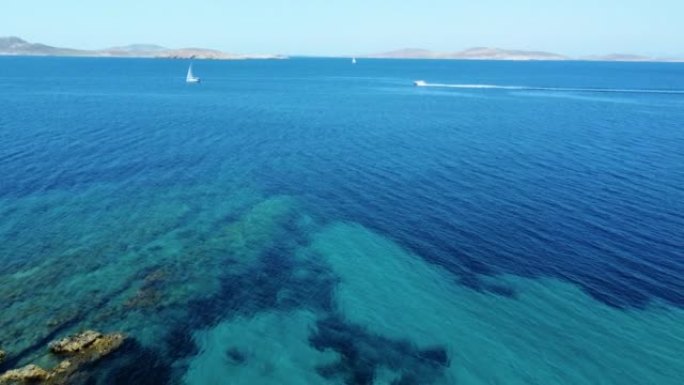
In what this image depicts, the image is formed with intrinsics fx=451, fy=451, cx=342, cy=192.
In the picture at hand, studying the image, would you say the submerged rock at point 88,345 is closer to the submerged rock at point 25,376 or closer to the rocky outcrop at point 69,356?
the rocky outcrop at point 69,356

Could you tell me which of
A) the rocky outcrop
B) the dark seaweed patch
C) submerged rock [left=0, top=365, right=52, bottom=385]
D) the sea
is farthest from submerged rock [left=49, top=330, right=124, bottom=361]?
the dark seaweed patch

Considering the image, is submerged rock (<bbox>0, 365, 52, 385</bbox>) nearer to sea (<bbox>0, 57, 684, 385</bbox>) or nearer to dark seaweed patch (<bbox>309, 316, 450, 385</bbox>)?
sea (<bbox>0, 57, 684, 385</bbox>)

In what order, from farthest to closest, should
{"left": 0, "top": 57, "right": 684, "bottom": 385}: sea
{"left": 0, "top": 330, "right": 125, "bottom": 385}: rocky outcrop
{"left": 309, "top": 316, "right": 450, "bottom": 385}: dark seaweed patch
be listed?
{"left": 0, "top": 57, "right": 684, "bottom": 385}: sea
{"left": 309, "top": 316, "right": 450, "bottom": 385}: dark seaweed patch
{"left": 0, "top": 330, "right": 125, "bottom": 385}: rocky outcrop

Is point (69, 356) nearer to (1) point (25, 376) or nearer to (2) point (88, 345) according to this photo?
(2) point (88, 345)

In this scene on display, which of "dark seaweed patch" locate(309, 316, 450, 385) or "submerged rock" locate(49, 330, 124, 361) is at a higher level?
"submerged rock" locate(49, 330, 124, 361)

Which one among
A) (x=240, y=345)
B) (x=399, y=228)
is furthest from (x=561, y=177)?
(x=240, y=345)

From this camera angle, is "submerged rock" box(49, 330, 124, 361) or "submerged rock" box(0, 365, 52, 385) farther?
"submerged rock" box(49, 330, 124, 361)

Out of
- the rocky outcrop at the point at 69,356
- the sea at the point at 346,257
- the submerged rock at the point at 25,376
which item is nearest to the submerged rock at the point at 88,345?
the rocky outcrop at the point at 69,356
